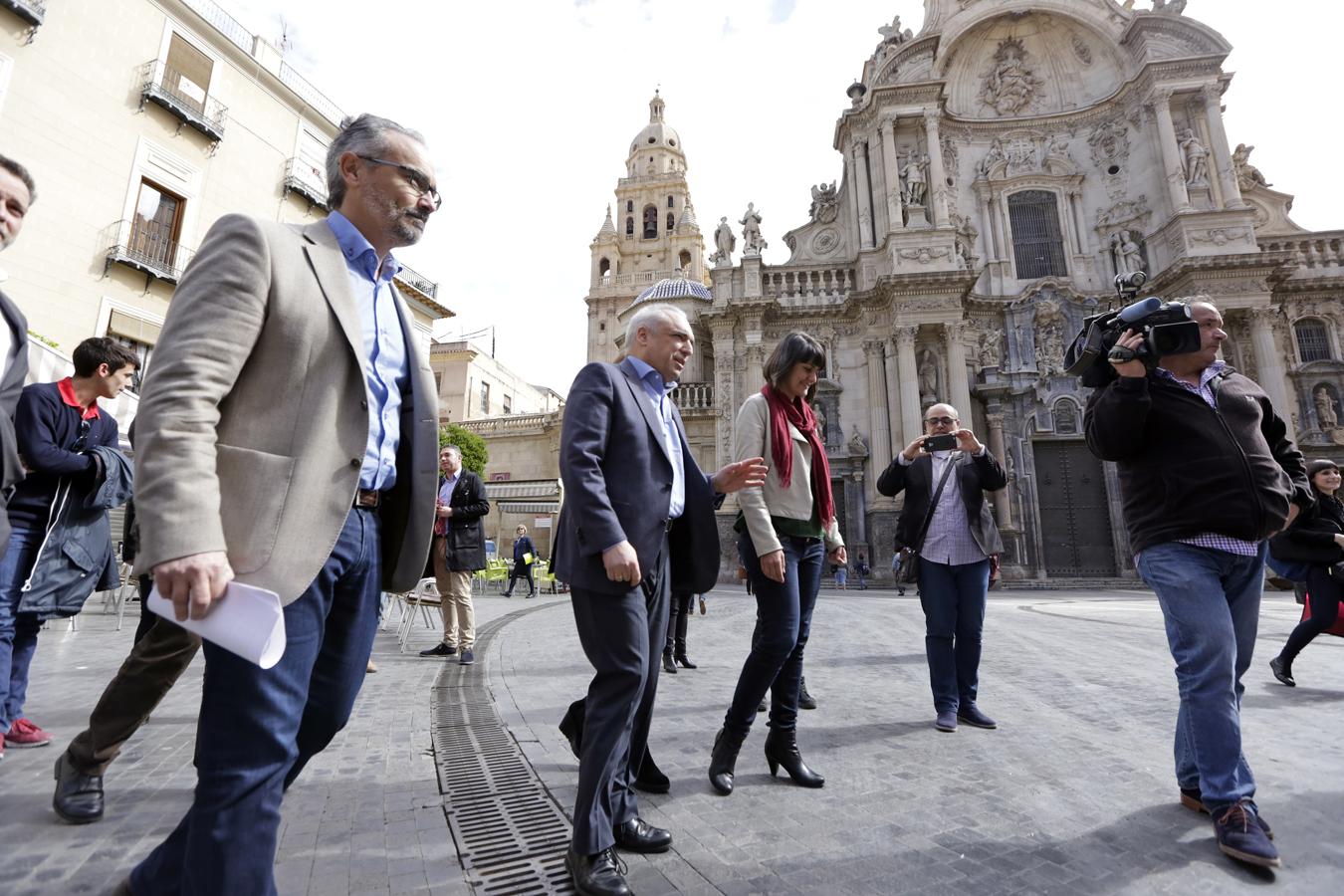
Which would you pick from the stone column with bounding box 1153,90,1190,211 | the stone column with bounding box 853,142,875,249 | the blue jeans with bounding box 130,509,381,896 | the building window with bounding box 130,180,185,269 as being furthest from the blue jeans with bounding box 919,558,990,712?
the stone column with bounding box 1153,90,1190,211

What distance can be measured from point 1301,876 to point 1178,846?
31 centimetres

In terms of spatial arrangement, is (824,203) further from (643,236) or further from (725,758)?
(643,236)

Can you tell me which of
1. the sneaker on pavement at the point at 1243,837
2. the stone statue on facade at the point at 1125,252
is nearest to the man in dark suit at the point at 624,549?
the sneaker on pavement at the point at 1243,837

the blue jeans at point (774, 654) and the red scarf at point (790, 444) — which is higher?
the red scarf at point (790, 444)

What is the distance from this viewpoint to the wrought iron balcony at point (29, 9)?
11.9 m

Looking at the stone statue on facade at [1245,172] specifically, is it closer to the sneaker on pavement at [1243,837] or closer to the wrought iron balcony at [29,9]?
the sneaker on pavement at [1243,837]

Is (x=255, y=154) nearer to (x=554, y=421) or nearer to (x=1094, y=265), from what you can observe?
(x=554, y=421)

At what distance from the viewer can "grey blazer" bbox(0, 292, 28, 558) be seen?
203 centimetres

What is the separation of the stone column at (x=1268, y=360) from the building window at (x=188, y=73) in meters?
28.8

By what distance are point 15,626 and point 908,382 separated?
786 inches

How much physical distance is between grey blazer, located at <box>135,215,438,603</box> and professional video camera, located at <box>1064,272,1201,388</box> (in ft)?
8.61

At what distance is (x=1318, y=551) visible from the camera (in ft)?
13.9

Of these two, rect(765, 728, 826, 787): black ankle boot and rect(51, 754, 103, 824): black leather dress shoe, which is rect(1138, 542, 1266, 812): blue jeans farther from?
rect(51, 754, 103, 824): black leather dress shoe

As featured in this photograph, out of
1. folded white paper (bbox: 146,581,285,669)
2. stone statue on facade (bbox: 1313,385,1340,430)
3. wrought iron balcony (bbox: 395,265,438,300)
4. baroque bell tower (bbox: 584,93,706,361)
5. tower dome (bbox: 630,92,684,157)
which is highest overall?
tower dome (bbox: 630,92,684,157)
